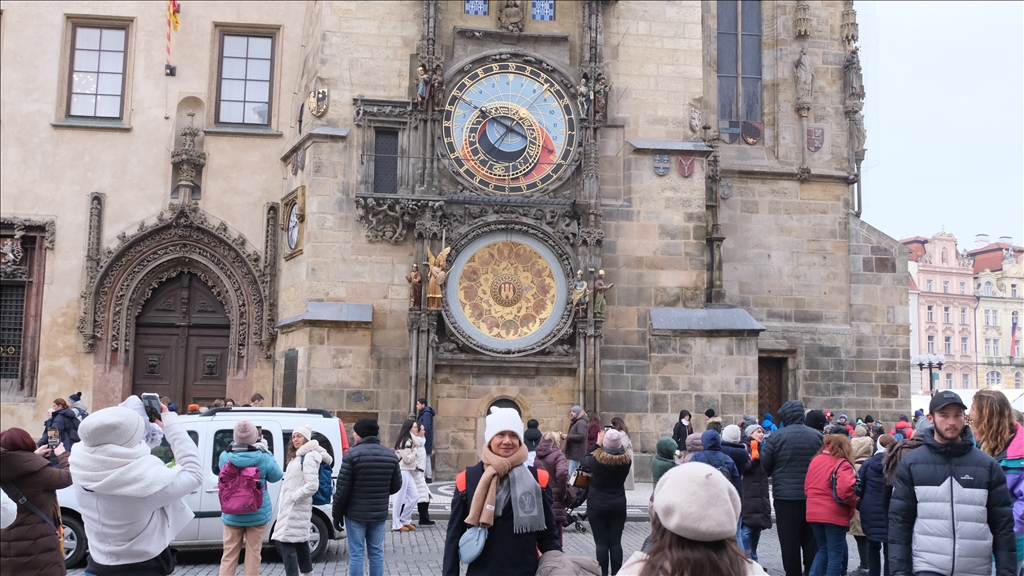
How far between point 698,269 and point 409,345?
548cm

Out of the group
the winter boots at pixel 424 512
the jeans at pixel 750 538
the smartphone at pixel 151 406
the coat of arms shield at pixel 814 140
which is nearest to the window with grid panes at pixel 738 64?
the coat of arms shield at pixel 814 140

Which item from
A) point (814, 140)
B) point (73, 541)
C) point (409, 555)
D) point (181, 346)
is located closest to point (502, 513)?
point (409, 555)

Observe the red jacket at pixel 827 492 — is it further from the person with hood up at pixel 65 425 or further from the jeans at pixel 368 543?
the person with hood up at pixel 65 425

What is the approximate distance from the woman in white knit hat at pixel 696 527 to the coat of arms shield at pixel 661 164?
16248 mm

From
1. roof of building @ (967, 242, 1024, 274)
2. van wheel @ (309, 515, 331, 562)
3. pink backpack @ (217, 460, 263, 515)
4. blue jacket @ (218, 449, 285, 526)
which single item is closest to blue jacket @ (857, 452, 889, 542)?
Result: blue jacket @ (218, 449, 285, 526)

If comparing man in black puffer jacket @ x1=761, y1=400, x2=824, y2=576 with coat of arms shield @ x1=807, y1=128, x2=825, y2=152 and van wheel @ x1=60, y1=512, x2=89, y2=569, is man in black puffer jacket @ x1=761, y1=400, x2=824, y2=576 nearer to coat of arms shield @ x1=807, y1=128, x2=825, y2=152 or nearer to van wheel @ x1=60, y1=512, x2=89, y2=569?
van wheel @ x1=60, y1=512, x2=89, y2=569

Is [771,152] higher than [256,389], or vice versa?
[771,152]

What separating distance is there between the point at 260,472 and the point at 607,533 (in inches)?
113

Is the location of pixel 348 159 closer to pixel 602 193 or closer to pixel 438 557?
pixel 602 193

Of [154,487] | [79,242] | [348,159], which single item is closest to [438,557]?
[154,487]

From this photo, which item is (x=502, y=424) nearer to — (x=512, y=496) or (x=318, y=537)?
(x=512, y=496)

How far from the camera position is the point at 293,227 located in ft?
62.3

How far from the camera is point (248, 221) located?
20.1 metres

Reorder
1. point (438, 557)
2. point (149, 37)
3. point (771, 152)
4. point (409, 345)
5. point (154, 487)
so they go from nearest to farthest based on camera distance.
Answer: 1. point (154, 487)
2. point (438, 557)
3. point (409, 345)
4. point (149, 37)
5. point (771, 152)
